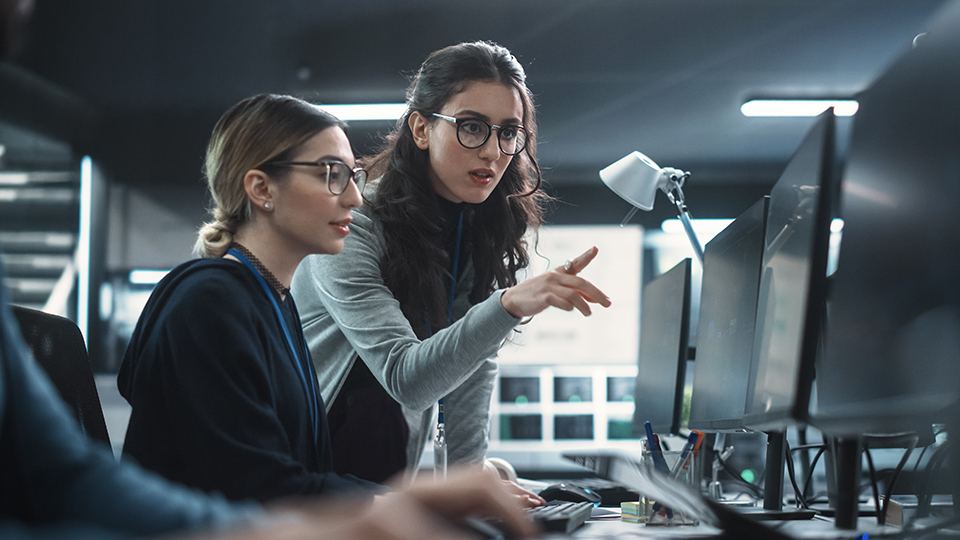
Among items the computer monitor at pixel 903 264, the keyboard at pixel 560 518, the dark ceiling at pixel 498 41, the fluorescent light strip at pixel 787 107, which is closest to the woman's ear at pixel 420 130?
the keyboard at pixel 560 518

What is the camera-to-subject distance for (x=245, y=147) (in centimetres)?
113

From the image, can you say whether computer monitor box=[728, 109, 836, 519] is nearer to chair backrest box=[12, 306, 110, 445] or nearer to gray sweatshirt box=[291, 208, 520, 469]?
gray sweatshirt box=[291, 208, 520, 469]

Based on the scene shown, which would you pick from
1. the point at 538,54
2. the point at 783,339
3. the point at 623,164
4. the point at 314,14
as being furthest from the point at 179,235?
the point at 783,339

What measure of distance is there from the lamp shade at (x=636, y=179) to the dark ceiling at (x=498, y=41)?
216 centimetres

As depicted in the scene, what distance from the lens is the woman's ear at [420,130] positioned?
1553 mm

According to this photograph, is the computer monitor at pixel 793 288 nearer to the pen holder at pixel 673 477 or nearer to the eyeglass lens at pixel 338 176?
the pen holder at pixel 673 477

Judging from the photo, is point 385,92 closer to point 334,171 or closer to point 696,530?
point 334,171

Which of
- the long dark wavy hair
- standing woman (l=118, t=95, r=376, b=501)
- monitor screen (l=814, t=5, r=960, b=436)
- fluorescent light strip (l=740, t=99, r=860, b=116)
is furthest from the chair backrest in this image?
fluorescent light strip (l=740, t=99, r=860, b=116)

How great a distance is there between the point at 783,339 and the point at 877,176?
0.66 feet

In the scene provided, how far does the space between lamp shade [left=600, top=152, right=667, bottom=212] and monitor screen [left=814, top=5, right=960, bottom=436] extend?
1.20 metres

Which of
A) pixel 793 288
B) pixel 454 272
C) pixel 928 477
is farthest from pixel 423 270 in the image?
pixel 928 477

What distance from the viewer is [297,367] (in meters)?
1.07

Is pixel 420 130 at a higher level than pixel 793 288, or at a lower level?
higher

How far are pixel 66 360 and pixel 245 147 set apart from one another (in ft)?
1.41
